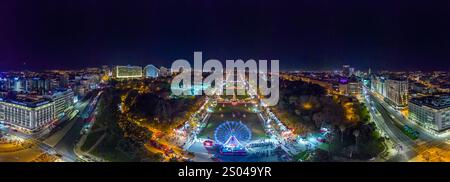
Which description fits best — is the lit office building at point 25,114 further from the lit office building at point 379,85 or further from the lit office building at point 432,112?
the lit office building at point 379,85

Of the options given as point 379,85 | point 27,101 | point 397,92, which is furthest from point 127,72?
point 397,92

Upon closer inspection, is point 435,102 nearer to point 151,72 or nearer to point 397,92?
point 397,92

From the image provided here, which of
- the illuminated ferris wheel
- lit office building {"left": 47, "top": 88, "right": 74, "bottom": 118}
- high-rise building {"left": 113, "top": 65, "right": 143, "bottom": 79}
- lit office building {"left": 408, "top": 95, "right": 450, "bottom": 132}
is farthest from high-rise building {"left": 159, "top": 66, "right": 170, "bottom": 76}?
lit office building {"left": 408, "top": 95, "right": 450, "bottom": 132}

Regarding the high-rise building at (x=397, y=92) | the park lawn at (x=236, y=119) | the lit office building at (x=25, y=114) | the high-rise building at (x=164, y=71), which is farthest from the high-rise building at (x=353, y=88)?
the high-rise building at (x=164, y=71)

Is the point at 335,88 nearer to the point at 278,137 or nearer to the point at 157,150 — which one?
the point at 278,137

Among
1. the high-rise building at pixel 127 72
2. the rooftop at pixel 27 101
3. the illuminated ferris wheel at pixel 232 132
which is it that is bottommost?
the illuminated ferris wheel at pixel 232 132
